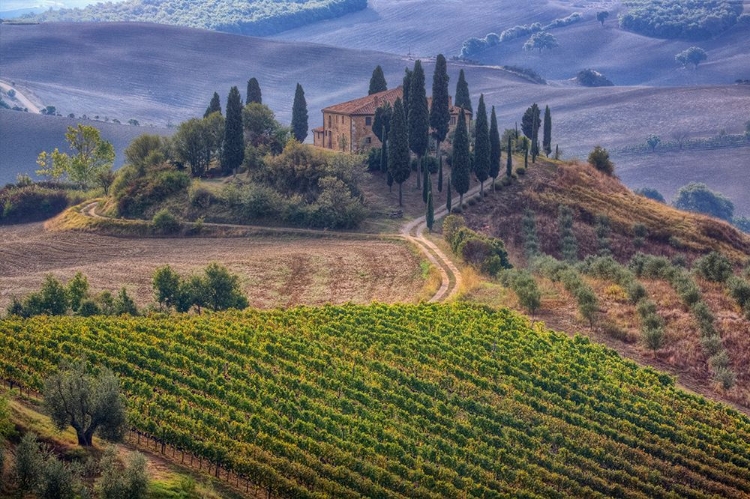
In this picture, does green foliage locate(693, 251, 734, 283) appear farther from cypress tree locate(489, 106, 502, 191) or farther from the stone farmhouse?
the stone farmhouse

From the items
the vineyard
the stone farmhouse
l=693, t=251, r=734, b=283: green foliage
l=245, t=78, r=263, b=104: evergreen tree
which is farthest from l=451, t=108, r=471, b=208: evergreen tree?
the vineyard

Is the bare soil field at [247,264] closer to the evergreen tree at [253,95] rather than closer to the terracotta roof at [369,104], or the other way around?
the terracotta roof at [369,104]

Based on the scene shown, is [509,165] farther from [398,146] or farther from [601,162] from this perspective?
[601,162]

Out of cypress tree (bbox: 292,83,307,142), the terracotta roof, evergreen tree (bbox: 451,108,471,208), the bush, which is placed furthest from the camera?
cypress tree (bbox: 292,83,307,142)

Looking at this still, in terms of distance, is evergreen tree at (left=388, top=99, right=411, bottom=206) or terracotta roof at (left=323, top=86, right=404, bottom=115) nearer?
evergreen tree at (left=388, top=99, right=411, bottom=206)

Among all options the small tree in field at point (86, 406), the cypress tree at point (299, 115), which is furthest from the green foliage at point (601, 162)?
the small tree in field at point (86, 406)

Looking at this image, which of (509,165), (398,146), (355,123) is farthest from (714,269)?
(355,123)
